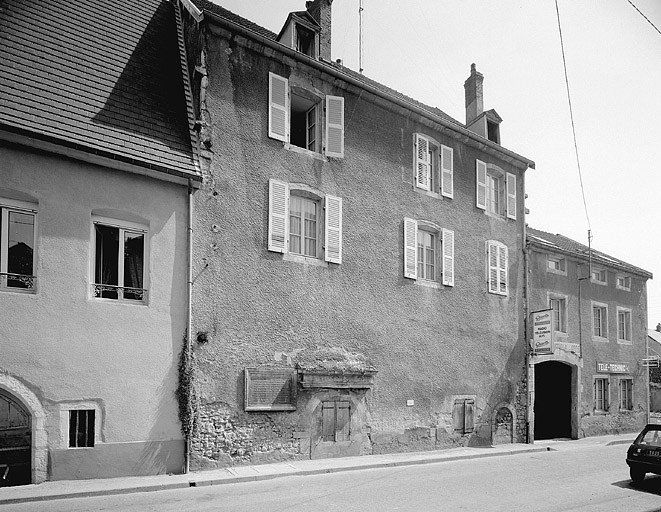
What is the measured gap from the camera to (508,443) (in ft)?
63.9

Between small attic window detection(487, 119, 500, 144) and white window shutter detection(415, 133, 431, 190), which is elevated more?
small attic window detection(487, 119, 500, 144)

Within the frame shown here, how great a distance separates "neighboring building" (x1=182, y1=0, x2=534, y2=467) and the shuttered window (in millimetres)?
50

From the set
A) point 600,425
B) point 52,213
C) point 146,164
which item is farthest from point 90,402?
point 600,425

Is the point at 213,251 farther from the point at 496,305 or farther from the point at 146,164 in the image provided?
the point at 496,305

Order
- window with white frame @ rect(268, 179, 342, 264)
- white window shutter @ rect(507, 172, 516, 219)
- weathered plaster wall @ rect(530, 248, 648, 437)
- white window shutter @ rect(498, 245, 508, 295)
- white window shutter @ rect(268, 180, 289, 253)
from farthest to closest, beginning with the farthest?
weathered plaster wall @ rect(530, 248, 648, 437), white window shutter @ rect(507, 172, 516, 219), white window shutter @ rect(498, 245, 508, 295), window with white frame @ rect(268, 179, 342, 264), white window shutter @ rect(268, 180, 289, 253)

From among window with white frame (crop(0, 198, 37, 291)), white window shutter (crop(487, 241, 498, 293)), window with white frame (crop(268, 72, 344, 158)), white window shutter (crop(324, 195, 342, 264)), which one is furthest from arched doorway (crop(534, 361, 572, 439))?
window with white frame (crop(0, 198, 37, 291))

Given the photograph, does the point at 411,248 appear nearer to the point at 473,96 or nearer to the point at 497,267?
the point at 497,267

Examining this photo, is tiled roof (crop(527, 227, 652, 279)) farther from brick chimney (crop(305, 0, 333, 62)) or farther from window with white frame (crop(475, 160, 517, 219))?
brick chimney (crop(305, 0, 333, 62))

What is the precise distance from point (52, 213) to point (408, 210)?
1003 cm

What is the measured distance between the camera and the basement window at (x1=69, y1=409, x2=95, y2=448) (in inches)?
430

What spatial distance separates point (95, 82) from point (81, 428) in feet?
23.9

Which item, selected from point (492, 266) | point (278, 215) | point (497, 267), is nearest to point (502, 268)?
point (497, 267)

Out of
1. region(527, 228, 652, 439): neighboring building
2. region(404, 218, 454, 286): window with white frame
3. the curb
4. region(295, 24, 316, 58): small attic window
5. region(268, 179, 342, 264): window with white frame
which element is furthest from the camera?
A: region(527, 228, 652, 439): neighboring building

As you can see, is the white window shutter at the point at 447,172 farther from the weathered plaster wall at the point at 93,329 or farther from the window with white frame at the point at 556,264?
the weathered plaster wall at the point at 93,329
